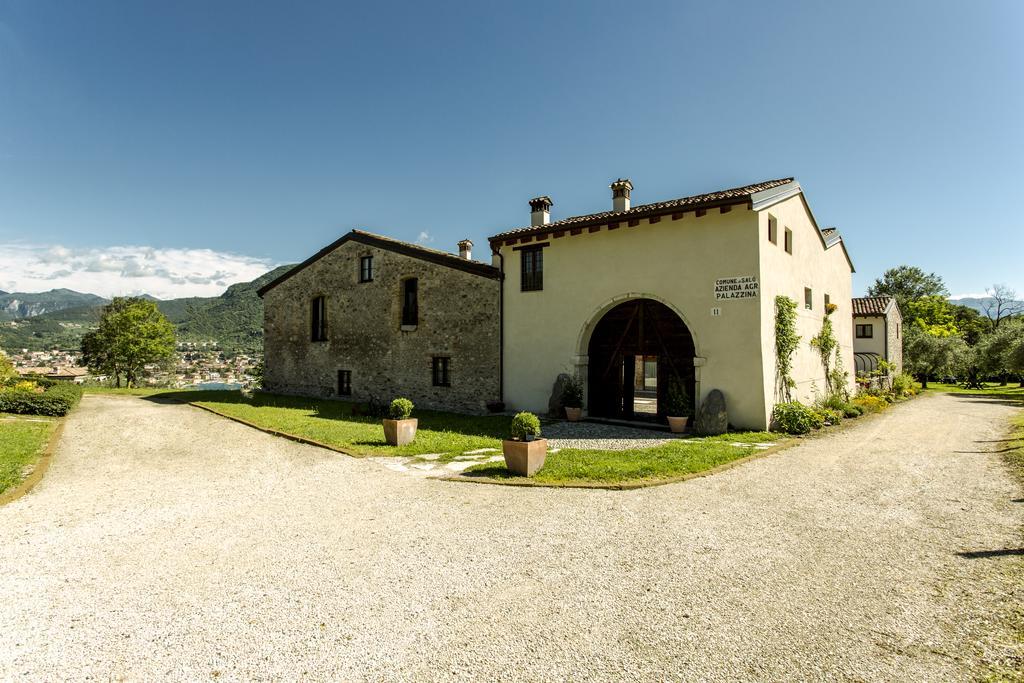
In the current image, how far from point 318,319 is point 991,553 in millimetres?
25544

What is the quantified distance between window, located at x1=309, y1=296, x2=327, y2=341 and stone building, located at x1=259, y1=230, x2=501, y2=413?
0.17 feet

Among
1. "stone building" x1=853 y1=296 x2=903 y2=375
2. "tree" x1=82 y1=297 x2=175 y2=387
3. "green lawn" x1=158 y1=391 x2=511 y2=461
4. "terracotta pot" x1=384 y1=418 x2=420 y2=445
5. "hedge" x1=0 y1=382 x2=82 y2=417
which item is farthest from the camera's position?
"tree" x1=82 y1=297 x2=175 y2=387

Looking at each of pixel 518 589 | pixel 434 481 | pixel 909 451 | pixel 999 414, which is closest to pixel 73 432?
pixel 434 481

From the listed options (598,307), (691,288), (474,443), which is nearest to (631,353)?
(598,307)

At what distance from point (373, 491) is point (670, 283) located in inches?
419

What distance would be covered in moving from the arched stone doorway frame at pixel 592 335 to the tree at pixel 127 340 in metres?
43.1

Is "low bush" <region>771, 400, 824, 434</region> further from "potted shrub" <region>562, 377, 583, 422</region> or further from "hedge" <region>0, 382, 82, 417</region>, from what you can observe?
"hedge" <region>0, 382, 82, 417</region>

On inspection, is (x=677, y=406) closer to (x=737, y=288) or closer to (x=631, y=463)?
(x=737, y=288)

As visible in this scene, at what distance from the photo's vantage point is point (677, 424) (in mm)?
13727

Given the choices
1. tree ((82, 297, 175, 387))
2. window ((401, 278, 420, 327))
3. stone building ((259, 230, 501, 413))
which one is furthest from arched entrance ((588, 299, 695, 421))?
tree ((82, 297, 175, 387))

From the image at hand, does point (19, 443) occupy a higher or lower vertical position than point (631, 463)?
higher

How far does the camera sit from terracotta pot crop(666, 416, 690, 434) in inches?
538

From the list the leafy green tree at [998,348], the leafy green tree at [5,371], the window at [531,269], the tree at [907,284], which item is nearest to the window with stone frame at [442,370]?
the window at [531,269]

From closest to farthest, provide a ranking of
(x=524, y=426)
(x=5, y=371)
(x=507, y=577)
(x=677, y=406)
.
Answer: (x=507, y=577) < (x=524, y=426) < (x=677, y=406) < (x=5, y=371)
